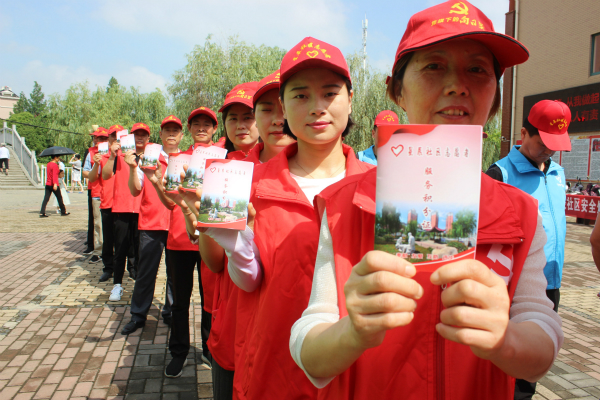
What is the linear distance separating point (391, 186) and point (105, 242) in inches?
256

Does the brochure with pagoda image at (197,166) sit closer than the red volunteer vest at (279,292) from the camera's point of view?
No

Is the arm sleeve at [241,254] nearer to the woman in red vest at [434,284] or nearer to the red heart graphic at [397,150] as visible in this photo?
the woman in red vest at [434,284]

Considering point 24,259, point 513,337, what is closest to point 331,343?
point 513,337

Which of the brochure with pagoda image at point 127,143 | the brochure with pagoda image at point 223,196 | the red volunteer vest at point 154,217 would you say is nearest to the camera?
the brochure with pagoda image at point 223,196

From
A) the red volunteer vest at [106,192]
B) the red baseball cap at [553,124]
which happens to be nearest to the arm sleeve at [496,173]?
the red baseball cap at [553,124]

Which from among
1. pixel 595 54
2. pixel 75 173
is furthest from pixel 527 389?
pixel 75 173

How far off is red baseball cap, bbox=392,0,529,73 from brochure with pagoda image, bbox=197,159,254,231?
2.45 feet

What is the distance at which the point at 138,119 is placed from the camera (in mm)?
27625

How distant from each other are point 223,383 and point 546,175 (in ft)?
9.25

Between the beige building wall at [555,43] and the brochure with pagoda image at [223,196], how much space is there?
Answer: 18.6 metres

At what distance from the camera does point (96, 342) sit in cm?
→ 421

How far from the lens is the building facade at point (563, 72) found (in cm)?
1555

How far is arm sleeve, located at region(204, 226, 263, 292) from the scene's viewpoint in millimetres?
1563

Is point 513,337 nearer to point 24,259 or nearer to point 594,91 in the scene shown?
point 24,259
